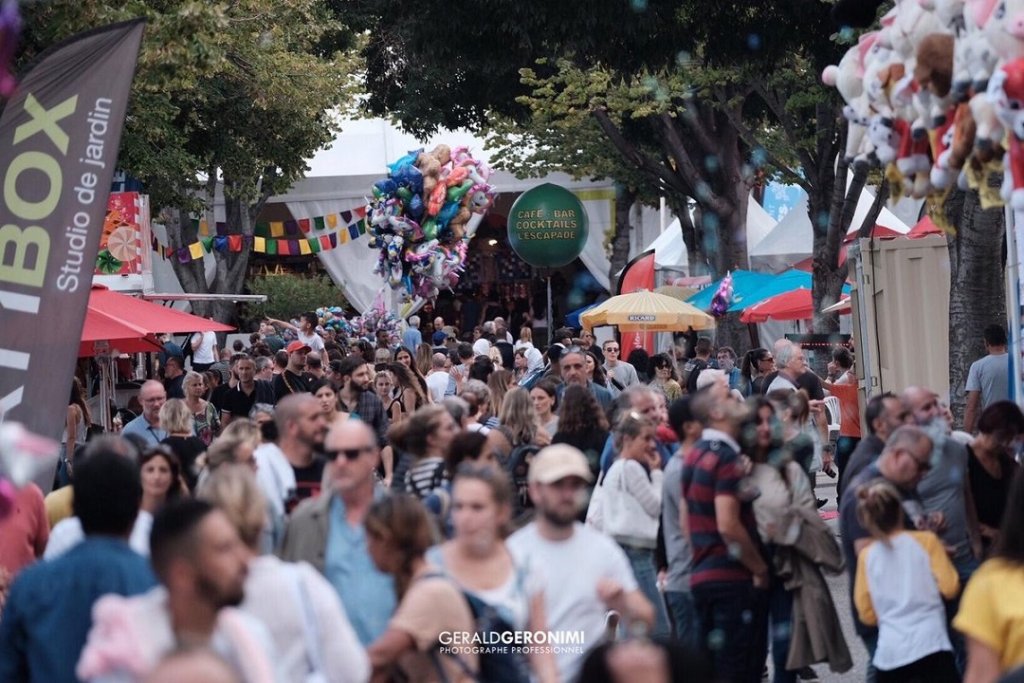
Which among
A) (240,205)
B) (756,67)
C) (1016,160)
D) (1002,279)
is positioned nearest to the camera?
(1016,160)

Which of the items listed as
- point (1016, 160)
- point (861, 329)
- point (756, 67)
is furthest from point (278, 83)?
point (1016, 160)

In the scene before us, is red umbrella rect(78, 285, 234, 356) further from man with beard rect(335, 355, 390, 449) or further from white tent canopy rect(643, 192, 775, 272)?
white tent canopy rect(643, 192, 775, 272)

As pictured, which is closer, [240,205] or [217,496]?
[217,496]

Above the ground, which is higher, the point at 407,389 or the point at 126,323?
the point at 126,323

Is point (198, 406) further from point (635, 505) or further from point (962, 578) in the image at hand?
point (962, 578)

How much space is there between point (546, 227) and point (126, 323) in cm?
1241

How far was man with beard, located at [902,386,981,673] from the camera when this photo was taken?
7723 mm

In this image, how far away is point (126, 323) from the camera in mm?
15195

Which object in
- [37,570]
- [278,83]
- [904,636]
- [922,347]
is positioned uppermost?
[278,83]

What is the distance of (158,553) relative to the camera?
434 cm

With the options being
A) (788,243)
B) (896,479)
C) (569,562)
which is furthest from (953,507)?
(788,243)

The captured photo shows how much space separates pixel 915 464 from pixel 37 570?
150 inches

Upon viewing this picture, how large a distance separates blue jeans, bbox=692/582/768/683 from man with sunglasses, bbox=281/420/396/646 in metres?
1.94

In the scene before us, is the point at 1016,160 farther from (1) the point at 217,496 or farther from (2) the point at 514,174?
(2) the point at 514,174
